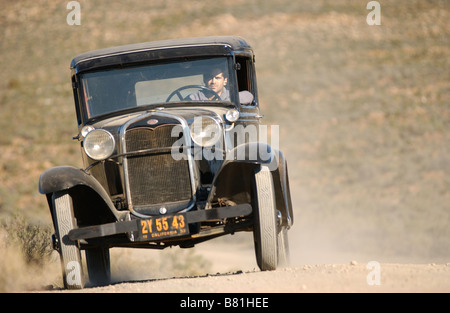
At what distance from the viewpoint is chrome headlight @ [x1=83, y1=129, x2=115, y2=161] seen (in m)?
7.20

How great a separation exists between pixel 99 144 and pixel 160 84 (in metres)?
1.16

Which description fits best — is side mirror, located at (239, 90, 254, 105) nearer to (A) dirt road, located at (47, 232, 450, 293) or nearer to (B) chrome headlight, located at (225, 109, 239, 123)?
(B) chrome headlight, located at (225, 109, 239, 123)

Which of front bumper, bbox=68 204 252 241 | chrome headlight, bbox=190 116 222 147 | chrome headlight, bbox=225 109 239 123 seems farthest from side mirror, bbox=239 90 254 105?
front bumper, bbox=68 204 252 241

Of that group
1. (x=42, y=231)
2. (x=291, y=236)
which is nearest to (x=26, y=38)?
(x=291, y=236)

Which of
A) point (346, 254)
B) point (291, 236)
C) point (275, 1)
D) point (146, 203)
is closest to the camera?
point (146, 203)

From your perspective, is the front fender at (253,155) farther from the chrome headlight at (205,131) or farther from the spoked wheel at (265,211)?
the chrome headlight at (205,131)

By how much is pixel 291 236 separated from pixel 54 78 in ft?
81.4

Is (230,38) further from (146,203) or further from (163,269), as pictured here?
(163,269)

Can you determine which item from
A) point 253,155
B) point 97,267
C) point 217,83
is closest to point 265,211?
point 253,155

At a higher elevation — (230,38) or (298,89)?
(230,38)

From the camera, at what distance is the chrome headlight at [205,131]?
711 cm

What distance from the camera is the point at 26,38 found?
4112 centimetres

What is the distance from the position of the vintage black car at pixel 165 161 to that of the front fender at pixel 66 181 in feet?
0.04

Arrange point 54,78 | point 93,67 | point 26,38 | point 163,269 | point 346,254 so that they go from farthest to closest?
point 26,38 → point 54,78 → point 346,254 → point 163,269 → point 93,67
